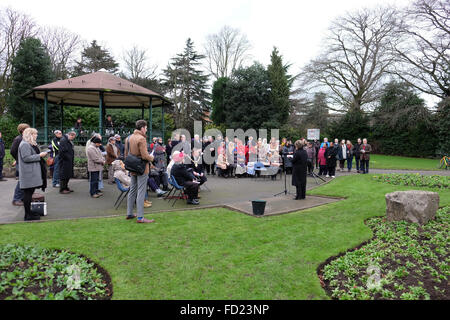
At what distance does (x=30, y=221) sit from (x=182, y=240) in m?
3.69

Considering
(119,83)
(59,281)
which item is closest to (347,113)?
(119,83)

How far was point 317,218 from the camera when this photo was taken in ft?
24.2

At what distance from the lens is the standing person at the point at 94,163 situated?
9.45 metres

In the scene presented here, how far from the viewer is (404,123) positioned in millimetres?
30047

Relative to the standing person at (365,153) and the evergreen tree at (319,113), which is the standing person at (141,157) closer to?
the standing person at (365,153)

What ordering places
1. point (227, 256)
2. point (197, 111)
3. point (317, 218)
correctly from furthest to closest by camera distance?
point (197, 111) < point (317, 218) < point (227, 256)

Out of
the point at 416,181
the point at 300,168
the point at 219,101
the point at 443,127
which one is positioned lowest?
the point at 416,181

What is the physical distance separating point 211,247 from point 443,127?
1232 inches

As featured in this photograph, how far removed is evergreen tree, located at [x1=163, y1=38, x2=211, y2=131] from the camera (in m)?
41.0

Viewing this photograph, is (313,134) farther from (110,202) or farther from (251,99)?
(251,99)

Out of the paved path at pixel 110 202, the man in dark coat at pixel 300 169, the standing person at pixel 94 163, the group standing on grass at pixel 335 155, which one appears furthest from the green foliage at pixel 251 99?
the standing person at pixel 94 163

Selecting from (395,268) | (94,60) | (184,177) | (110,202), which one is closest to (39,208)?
(110,202)

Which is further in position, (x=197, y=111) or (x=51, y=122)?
(x=197, y=111)

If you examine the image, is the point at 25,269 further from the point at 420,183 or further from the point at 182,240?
the point at 420,183
